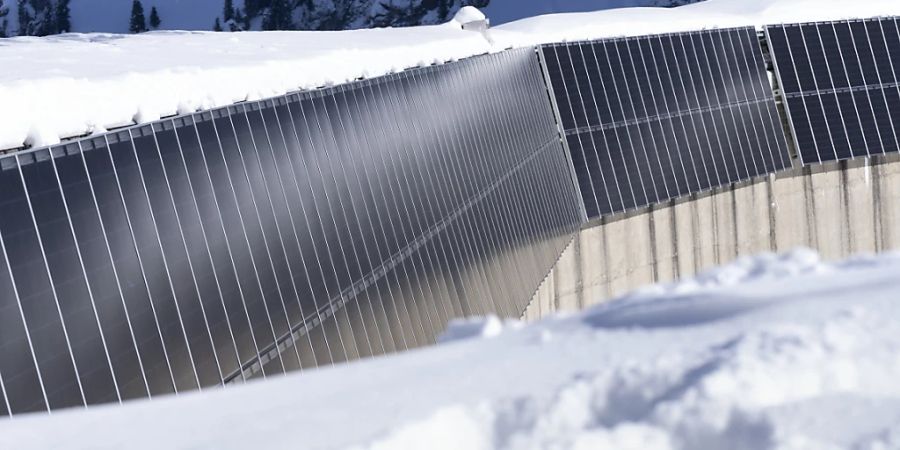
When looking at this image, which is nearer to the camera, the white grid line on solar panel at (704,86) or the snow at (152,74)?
the snow at (152,74)

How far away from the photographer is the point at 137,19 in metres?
126

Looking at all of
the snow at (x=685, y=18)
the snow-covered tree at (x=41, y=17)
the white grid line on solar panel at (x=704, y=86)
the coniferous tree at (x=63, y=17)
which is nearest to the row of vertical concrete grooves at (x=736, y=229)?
the white grid line on solar panel at (x=704, y=86)

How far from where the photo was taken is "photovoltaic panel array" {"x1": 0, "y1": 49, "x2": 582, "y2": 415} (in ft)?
22.6

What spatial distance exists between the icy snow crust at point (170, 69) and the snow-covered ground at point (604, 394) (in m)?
3.24

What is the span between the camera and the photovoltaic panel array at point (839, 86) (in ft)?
96.8

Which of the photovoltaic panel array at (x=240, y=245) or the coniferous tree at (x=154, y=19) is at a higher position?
the coniferous tree at (x=154, y=19)

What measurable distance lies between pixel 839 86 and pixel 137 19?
107 metres

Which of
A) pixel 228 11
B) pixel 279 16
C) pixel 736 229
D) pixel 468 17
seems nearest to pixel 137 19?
pixel 228 11

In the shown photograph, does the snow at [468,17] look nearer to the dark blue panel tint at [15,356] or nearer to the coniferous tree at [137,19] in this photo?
the dark blue panel tint at [15,356]

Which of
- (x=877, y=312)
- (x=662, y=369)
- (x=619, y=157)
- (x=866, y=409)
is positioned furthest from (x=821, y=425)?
(x=619, y=157)

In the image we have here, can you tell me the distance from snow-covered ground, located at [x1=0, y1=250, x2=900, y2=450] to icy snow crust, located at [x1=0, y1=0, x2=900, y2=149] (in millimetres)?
3239

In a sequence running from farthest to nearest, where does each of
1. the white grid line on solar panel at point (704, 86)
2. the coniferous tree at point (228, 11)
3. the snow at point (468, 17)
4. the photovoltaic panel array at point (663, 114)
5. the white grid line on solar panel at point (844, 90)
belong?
the coniferous tree at point (228, 11), the white grid line on solar panel at point (844, 90), the white grid line on solar panel at point (704, 86), the photovoltaic panel array at point (663, 114), the snow at point (468, 17)

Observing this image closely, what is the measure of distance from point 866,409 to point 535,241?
15.8 m

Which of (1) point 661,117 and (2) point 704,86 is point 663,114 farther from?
(2) point 704,86
